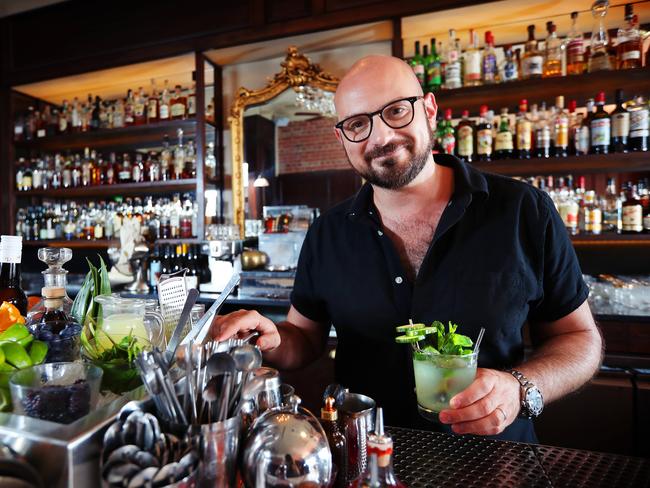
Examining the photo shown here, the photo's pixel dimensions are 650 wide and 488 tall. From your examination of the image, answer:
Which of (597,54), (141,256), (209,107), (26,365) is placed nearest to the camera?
(26,365)

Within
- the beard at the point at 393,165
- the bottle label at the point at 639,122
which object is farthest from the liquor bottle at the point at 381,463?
the bottle label at the point at 639,122

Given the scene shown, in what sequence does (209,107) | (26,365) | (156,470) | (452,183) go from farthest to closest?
(209,107)
(452,183)
(26,365)
(156,470)

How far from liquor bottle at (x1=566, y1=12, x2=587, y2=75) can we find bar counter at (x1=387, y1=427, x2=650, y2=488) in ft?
7.12

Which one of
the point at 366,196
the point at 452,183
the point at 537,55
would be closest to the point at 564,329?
the point at 452,183

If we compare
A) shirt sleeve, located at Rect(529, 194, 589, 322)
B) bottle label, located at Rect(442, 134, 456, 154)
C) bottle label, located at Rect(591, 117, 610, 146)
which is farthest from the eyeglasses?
bottle label, located at Rect(591, 117, 610, 146)

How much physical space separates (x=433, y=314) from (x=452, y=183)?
0.43 m

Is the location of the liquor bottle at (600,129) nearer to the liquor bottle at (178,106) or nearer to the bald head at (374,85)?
the bald head at (374,85)

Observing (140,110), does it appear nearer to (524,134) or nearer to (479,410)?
(524,134)

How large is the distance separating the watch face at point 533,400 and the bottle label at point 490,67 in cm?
204

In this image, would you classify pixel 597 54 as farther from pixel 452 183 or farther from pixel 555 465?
pixel 555 465

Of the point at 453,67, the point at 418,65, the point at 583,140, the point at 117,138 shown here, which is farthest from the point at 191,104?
the point at 583,140

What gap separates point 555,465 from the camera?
71cm

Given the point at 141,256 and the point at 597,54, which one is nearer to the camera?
the point at 597,54

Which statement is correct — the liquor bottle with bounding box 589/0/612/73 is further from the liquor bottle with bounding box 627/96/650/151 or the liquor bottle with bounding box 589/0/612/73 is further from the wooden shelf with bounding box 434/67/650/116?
the liquor bottle with bounding box 627/96/650/151
